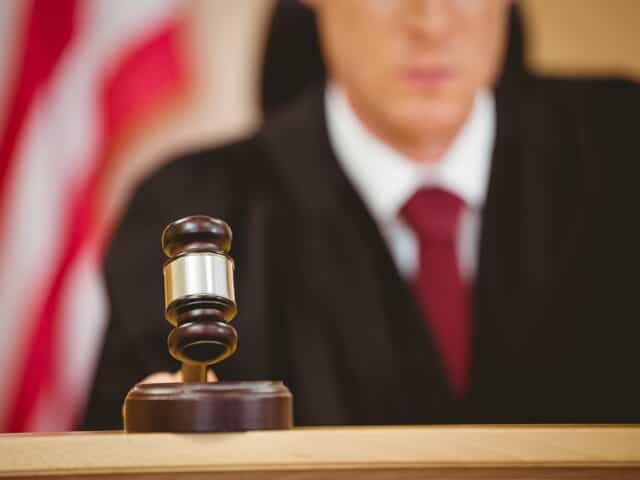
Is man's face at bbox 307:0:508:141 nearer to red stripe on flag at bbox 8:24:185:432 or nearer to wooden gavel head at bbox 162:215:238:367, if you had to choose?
red stripe on flag at bbox 8:24:185:432

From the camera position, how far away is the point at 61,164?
146cm

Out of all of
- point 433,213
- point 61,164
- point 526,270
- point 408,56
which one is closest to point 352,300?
point 433,213

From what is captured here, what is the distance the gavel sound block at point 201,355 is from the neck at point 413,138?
2.62ft

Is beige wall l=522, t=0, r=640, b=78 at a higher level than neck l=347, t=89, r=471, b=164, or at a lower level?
higher

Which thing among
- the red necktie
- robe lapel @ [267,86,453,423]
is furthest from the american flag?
the red necktie

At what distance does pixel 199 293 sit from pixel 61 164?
88 centimetres

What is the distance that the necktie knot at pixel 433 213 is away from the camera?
1.45 m

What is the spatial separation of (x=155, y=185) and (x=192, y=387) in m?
0.84

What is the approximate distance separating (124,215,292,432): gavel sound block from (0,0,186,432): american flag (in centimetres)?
73

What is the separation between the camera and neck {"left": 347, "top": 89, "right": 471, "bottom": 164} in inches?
58.3

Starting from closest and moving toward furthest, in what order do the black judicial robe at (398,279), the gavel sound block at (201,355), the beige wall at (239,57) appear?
the gavel sound block at (201,355), the black judicial robe at (398,279), the beige wall at (239,57)

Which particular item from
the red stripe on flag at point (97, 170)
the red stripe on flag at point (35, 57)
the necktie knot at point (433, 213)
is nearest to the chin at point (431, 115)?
the necktie knot at point (433, 213)

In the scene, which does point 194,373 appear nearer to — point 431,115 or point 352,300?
point 352,300

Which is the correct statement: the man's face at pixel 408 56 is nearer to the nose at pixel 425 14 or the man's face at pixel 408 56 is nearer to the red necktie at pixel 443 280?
the nose at pixel 425 14
